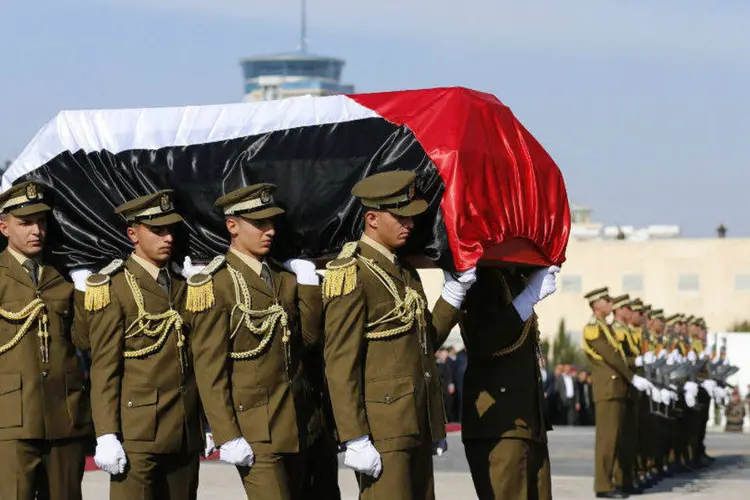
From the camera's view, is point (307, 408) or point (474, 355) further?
point (474, 355)

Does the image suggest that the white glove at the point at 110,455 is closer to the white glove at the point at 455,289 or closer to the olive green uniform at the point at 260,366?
the olive green uniform at the point at 260,366

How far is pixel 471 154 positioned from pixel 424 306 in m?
0.74

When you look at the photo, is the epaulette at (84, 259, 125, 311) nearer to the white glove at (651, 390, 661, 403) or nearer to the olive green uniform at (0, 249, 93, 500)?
the olive green uniform at (0, 249, 93, 500)

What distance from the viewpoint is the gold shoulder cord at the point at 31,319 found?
332 inches

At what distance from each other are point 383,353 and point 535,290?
50.7 inches

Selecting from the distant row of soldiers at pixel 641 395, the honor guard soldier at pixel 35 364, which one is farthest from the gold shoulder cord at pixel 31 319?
the distant row of soldiers at pixel 641 395

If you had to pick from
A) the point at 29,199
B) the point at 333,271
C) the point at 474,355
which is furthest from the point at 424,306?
the point at 29,199

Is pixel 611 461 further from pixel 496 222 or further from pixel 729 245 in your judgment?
pixel 729 245

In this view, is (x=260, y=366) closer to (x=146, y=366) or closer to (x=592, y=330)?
(x=146, y=366)

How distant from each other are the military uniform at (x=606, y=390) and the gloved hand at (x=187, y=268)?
6618mm

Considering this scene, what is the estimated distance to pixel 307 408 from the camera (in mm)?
8125

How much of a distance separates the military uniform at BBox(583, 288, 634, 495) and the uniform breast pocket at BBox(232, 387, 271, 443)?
23.4ft

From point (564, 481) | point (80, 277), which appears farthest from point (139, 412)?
point (564, 481)

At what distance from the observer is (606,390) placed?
14.7 metres
